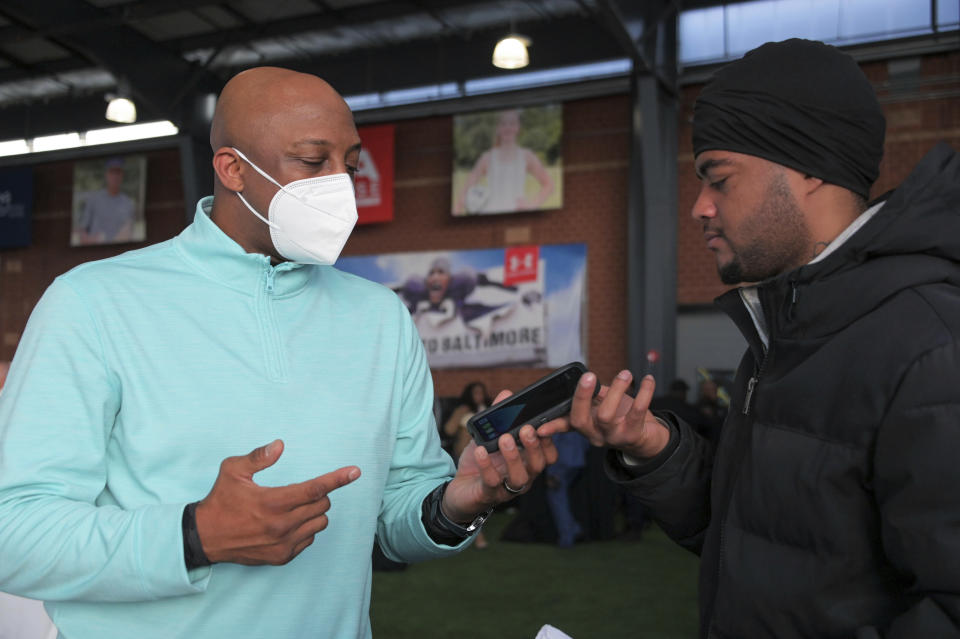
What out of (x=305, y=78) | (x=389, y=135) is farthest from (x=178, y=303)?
(x=389, y=135)

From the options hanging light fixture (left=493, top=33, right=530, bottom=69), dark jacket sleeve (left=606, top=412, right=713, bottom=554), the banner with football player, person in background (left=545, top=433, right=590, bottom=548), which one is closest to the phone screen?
dark jacket sleeve (left=606, top=412, right=713, bottom=554)

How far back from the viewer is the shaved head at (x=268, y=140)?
159cm

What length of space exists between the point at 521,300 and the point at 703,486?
10.0 meters

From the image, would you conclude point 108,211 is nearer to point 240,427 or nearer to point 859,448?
point 240,427

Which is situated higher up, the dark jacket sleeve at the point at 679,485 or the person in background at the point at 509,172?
the person in background at the point at 509,172

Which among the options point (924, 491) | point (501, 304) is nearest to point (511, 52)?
point (501, 304)

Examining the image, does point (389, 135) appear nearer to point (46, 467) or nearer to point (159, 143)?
point (159, 143)

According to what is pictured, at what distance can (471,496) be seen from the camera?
1543mm

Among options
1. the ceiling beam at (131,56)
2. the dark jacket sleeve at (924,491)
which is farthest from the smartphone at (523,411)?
the ceiling beam at (131,56)

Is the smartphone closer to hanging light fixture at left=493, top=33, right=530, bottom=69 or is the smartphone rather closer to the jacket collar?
the jacket collar

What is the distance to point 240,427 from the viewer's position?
4.61 ft

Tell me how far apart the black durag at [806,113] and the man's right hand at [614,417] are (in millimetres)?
496

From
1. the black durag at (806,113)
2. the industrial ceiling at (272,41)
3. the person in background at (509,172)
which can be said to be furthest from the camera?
the person in background at (509,172)

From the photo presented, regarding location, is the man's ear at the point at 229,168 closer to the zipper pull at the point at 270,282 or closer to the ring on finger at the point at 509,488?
the zipper pull at the point at 270,282
